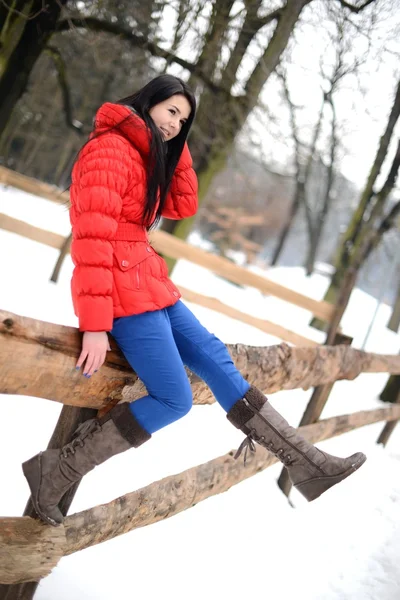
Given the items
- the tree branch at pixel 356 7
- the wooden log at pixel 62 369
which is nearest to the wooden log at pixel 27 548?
Result: the wooden log at pixel 62 369

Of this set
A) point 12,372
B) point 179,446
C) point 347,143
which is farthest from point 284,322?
point 12,372

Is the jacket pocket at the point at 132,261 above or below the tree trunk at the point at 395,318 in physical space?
above

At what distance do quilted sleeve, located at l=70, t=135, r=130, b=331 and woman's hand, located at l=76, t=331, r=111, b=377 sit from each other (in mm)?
26

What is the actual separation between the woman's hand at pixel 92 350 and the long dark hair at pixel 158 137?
1.60ft

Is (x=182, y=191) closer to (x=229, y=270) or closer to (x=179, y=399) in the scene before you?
(x=179, y=399)

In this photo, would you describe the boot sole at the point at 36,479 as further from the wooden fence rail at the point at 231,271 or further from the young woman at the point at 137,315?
the wooden fence rail at the point at 231,271

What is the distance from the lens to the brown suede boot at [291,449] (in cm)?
203

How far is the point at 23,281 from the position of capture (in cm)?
575

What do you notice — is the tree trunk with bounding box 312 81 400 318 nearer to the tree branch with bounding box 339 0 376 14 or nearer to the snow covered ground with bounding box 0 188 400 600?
the tree branch with bounding box 339 0 376 14

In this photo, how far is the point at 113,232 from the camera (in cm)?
173

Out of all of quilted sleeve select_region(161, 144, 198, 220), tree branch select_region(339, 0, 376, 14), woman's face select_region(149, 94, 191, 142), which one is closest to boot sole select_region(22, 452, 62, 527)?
quilted sleeve select_region(161, 144, 198, 220)

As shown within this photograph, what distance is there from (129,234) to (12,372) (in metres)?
0.63

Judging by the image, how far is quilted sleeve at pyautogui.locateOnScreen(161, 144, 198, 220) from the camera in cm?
222

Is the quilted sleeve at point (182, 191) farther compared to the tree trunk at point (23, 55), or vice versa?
the tree trunk at point (23, 55)
